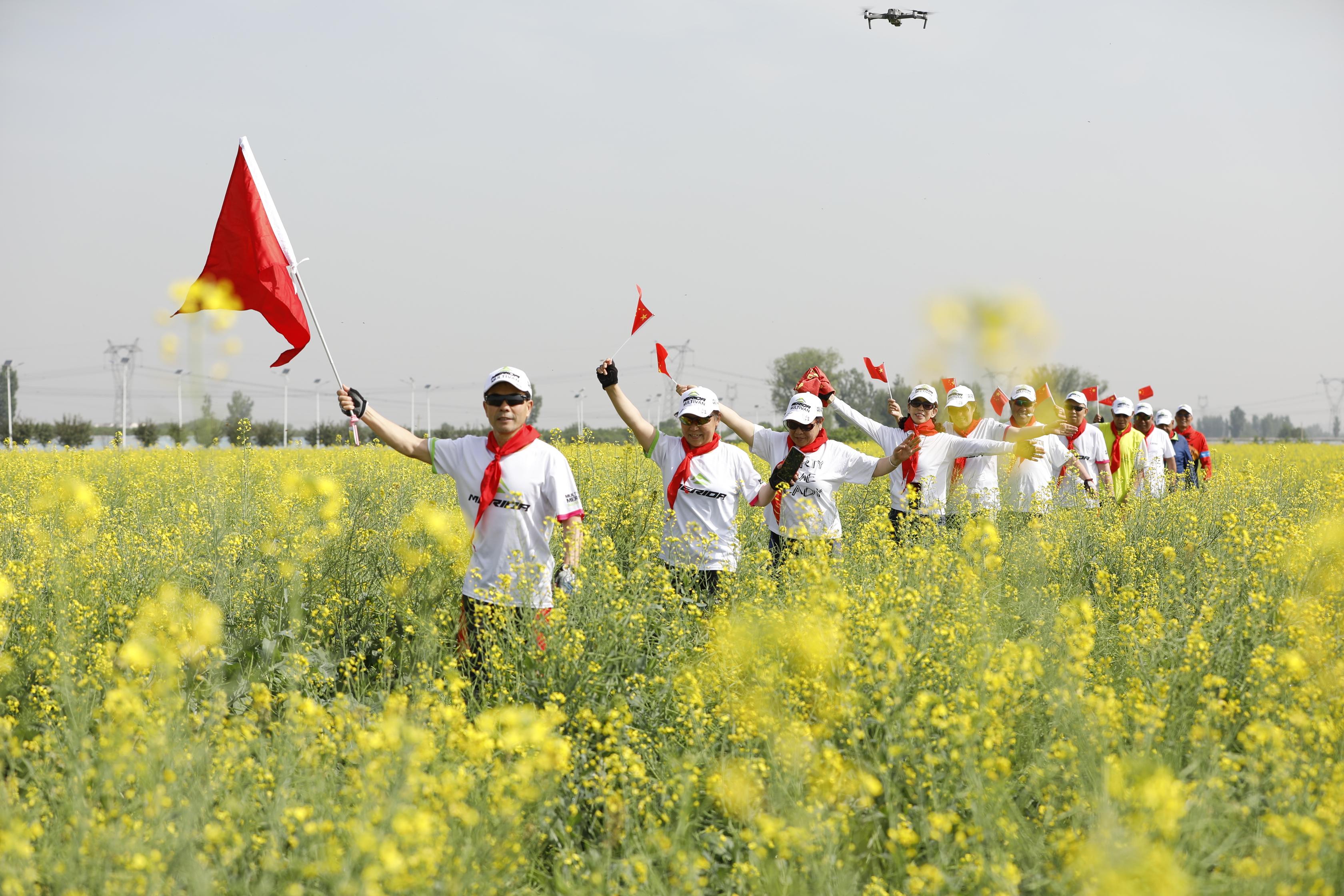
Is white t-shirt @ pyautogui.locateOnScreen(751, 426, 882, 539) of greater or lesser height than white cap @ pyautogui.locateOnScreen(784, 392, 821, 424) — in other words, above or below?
→ below

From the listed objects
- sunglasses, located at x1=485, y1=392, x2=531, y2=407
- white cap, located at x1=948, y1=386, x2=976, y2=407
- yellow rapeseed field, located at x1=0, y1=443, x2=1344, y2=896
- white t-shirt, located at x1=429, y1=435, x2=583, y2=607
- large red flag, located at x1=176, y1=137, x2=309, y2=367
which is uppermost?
large red flag, located at x1=176, y1=137, x2=309, y2=367

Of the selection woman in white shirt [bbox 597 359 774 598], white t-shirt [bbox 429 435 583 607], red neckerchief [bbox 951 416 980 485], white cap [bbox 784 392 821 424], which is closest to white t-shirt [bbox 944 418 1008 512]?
red neckerchief [bbox 951 416 980 485]

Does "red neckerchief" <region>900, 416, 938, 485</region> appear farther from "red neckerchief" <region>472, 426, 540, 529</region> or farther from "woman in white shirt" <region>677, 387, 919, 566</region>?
"red neckerchief" <region>472, 426, 540, 529</region>

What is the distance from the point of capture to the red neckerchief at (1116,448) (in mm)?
8531

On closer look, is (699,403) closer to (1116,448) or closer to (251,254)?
(251,254)

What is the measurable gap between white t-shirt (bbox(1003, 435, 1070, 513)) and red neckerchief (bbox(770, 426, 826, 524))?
230 centimetres

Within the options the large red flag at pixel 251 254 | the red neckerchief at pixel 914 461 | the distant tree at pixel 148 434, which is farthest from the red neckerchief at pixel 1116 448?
the distant tree at pixel 148 434

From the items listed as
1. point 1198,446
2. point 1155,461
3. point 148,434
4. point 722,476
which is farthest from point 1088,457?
point 148,434

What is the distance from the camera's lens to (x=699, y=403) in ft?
15.1

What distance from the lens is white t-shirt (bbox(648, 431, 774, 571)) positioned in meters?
4.27

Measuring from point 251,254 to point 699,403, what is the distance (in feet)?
8.10

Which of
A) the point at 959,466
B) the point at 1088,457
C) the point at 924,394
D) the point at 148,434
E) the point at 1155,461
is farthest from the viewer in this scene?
the point at 148,434

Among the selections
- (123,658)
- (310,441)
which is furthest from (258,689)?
(310,441)

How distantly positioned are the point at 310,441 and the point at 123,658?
1345 inches
